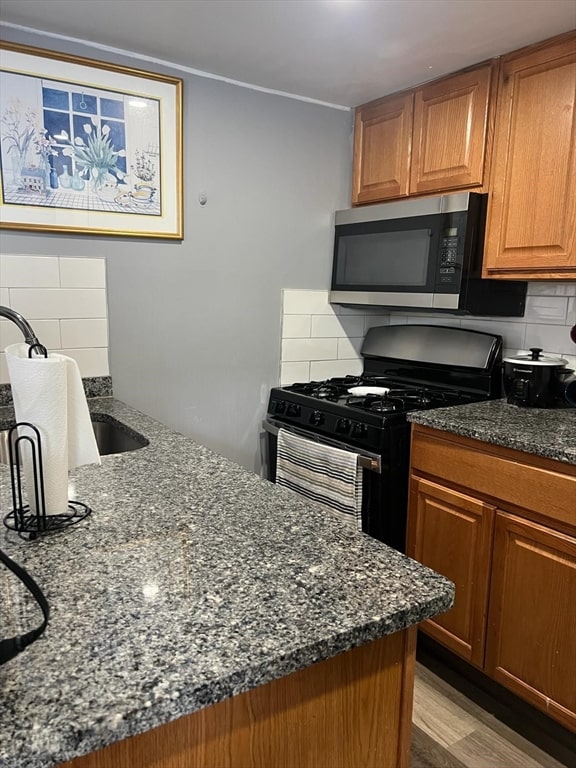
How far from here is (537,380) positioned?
2006 millimetres

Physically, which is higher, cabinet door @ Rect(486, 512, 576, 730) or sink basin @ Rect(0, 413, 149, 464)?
sink basin @ Rect(0, 413, 149, 464)

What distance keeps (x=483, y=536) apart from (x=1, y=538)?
4.54 feet

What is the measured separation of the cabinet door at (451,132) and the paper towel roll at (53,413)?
1.73 metres

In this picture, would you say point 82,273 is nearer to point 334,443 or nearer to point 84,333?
point 84,333

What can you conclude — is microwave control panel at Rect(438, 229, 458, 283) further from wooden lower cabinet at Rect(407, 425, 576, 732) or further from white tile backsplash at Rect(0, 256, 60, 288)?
white tile backsplash at Rect(0, 256, 60, 288)

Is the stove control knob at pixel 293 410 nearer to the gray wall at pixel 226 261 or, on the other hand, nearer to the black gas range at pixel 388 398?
the black gas range at pixel 388 398

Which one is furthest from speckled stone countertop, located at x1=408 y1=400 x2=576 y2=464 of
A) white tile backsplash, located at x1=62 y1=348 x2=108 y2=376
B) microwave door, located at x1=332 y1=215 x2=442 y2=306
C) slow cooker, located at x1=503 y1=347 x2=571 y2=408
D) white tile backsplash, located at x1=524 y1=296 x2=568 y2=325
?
white tile backsplash, located at x1=62 y1=348 x2=108 y2=376

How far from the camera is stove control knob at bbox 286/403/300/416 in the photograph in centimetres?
238

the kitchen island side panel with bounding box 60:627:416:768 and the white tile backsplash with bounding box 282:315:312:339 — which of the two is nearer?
the kitchen island side panel with bounding box 60:627:416:768

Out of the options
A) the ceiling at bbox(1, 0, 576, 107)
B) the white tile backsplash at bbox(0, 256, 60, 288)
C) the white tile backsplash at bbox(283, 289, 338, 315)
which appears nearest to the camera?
the ceiling at bbox(1, 0, 576, 107)

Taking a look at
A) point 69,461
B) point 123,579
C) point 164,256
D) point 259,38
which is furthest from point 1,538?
point 259,38

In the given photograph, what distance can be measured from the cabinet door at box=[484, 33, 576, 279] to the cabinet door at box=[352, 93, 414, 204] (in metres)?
0.44

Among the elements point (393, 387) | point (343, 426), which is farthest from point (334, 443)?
point (393, 387)

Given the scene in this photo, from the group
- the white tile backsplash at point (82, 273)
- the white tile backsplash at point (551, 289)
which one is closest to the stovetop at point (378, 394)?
the white tile backsplash at point (551, 289)
